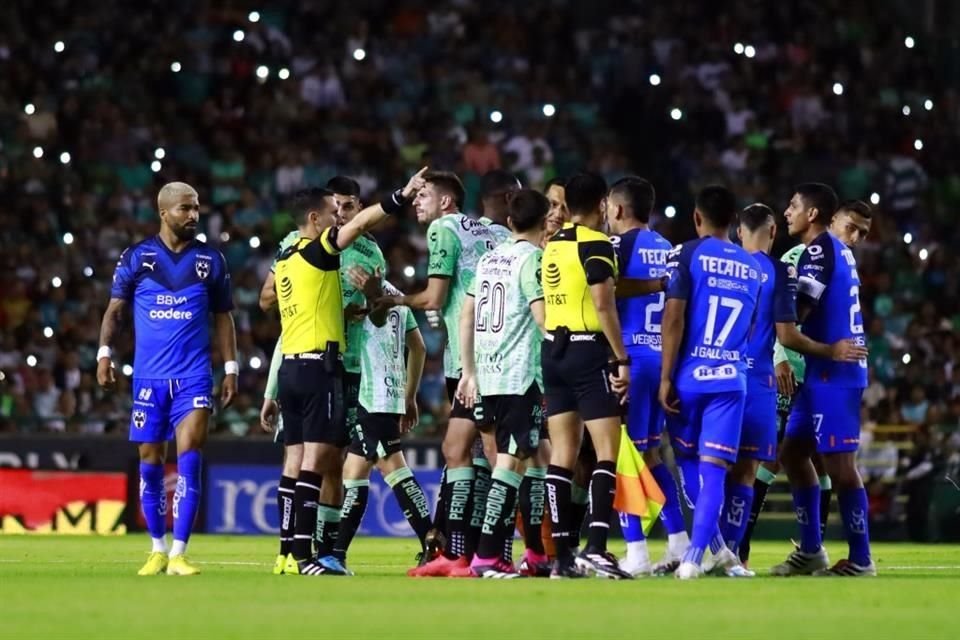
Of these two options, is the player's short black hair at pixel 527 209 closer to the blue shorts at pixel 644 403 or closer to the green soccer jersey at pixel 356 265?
the blue shorts at pixel 644 403

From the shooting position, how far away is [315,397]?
13.8m

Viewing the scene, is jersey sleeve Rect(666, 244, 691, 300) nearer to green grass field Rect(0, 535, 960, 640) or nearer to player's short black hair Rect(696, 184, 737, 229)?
player's short black hair Rect(696, 184, 737, 229)

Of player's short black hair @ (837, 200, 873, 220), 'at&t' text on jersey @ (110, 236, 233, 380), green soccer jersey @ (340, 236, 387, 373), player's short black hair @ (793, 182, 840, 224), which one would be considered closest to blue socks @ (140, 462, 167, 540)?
'at&t' text on jersey @ (110, 236, 233, 380)

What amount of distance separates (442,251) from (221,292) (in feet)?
4.89

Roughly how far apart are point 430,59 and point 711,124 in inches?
165

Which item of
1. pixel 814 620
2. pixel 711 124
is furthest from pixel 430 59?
pixel 814 620

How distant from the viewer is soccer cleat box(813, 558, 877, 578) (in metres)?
14.5

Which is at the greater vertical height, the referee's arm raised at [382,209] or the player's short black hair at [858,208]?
the player's short black hair at [858,208]

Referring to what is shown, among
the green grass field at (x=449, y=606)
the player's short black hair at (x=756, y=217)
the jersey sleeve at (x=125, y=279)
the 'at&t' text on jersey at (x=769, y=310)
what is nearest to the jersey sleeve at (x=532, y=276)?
the 'at&t' text on jersey at (x=769, y=310)

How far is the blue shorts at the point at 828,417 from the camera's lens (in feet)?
47.4

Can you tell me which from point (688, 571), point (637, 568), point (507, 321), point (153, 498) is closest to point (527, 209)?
point (507, 321)

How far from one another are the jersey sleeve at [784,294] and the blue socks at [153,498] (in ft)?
13.8

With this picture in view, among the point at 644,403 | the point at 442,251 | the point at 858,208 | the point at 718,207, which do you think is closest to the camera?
the point at 718,207

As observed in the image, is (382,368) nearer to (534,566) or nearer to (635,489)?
(534,566)
